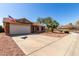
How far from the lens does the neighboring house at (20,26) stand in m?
4.66

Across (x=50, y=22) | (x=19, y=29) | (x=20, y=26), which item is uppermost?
(x=50, y=22)

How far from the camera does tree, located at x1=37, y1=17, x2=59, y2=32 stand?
4.60 m

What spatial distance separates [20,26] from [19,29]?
0.40 feet

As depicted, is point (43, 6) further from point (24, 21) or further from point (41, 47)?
point (41, 47)

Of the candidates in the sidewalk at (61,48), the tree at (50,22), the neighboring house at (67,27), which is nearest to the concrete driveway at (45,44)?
the sidewalk at (61,48)

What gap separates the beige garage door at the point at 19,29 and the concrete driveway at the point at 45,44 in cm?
24

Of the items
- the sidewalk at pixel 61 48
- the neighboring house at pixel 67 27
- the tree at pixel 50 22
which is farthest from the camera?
the neighboring house at pixel 67 27

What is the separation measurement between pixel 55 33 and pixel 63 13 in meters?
0.79

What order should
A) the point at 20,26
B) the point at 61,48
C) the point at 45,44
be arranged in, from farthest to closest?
the point at 20,26 < the point at 45,44 < the point at 61,48

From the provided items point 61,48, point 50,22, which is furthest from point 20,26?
point 61,48

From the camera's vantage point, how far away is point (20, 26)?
4.96 meters

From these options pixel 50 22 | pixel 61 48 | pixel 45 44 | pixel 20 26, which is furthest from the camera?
pixel 20 26

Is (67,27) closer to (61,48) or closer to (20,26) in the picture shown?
(61,48)

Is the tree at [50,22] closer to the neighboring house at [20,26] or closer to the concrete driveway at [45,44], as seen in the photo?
the neighboring house at [20,26]
